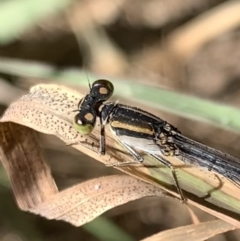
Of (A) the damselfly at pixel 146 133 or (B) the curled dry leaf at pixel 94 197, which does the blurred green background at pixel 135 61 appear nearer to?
(A) the damselfly at pixel 146 133

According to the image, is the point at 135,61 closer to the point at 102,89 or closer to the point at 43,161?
the point at 102,89

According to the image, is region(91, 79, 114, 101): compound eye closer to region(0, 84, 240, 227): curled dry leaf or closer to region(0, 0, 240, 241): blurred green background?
region(0, 84, 240, 227): curled dry leaf

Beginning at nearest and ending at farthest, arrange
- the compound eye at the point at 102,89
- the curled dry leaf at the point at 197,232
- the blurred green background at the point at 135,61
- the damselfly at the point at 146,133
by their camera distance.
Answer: the curled dry leaf at the point at 197,232, the damselfly at the point at 146,133, the compound eye at the point at 102,89, the blurred green background at the point at 135,61

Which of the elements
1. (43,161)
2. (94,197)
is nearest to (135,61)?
(43,161)

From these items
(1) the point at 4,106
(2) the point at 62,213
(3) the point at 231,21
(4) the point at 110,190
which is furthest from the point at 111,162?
(1) the point at 4,106

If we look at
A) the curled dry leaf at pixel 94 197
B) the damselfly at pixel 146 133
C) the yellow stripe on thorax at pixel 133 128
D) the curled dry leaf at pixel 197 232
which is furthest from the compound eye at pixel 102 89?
the curled dry leaf at pixel 197 232

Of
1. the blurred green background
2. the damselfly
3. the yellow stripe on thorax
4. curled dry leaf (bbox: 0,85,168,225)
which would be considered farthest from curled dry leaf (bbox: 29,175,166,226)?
the blurred green background

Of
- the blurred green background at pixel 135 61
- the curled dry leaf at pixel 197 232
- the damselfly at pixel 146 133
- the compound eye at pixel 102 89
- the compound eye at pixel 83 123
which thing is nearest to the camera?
the curled dry leaf at pixel 197 232
